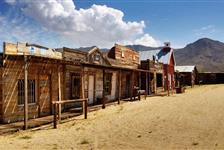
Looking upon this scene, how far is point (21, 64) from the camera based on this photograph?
12867mm

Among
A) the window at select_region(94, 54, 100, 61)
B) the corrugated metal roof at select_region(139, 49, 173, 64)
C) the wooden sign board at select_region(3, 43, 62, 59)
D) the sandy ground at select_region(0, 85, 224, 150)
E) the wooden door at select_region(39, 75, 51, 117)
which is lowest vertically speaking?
the sandy ground at select_region(0, 85, 224, 150)

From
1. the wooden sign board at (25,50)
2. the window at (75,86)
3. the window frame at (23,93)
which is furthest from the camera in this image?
the window at (75,86)

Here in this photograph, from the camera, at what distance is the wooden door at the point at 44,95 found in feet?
46.2

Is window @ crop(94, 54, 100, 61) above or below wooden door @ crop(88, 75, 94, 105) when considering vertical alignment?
above

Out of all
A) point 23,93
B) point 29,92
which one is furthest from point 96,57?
point 23,93

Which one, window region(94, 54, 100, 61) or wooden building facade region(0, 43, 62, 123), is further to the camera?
window region(94, 54, 100, 61)

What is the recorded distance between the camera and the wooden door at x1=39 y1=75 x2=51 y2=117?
46.2 feet

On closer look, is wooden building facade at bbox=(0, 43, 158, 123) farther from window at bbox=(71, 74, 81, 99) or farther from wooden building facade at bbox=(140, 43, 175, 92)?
wooden building facade at bbox=(140, 43, 175, 92)

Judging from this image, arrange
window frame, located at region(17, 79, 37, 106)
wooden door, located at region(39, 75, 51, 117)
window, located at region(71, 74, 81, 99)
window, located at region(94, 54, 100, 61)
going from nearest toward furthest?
window frame, located at region(17, 79, 37, 106)
wooden door, located at region(39, 75, 51, 117)
window, located at region(71, 74, 81, 99)
window, located at region(94, 54, 100, 61)

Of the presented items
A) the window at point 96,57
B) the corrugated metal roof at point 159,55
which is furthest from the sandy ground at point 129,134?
the corrugated metal roof at point 159,55

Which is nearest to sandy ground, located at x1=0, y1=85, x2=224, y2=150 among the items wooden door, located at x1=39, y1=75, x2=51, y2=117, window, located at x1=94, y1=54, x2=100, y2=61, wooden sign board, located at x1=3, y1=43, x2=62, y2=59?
wooden door, located at x1=39, y1=75, x2=51, y2=117

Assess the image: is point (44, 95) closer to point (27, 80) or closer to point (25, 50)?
point (27, 80)

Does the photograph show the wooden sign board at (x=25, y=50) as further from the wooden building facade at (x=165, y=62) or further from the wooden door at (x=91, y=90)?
the wooden building facade at (x=165, y=62)

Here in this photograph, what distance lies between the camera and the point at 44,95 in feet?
47.1
